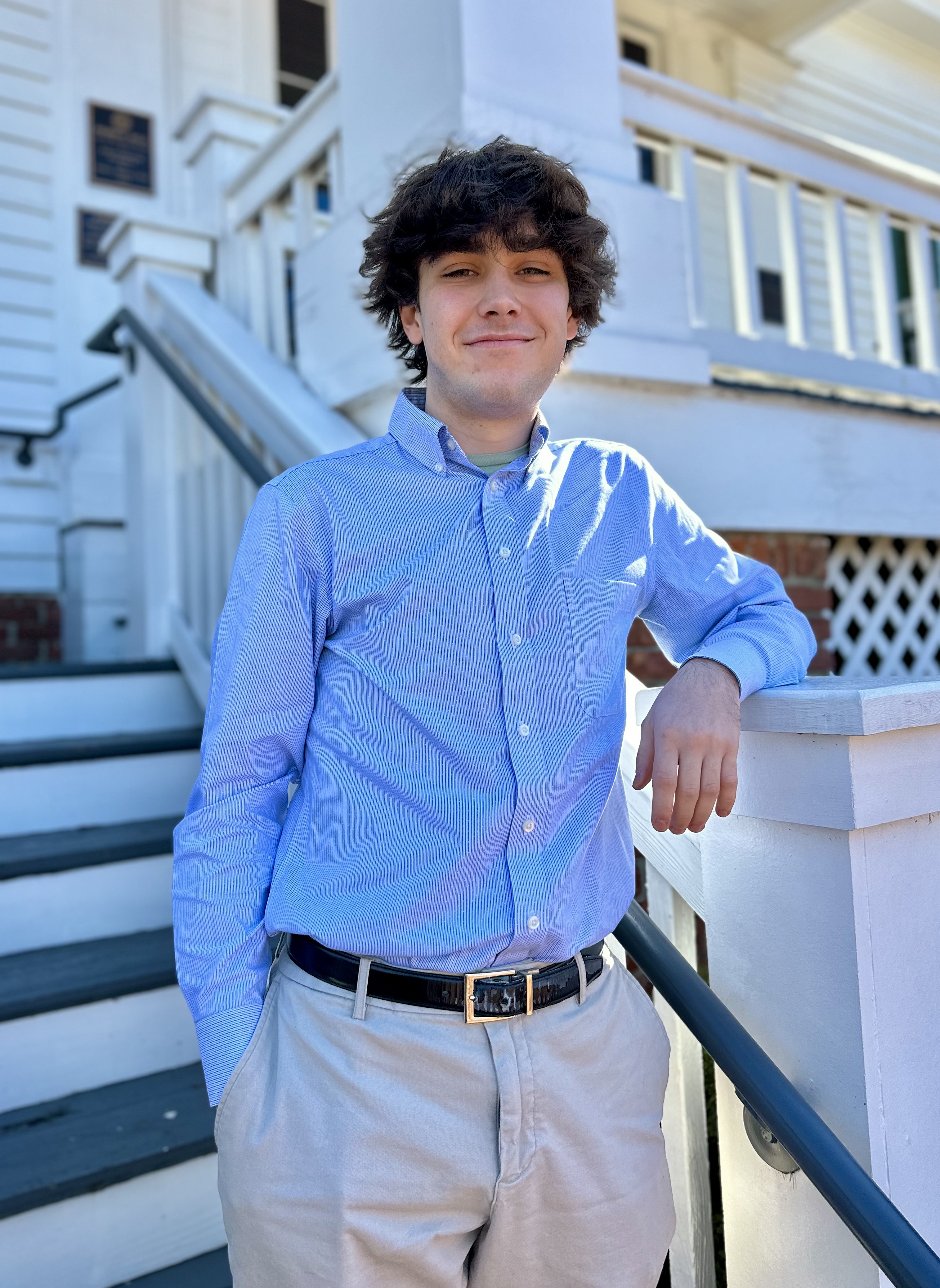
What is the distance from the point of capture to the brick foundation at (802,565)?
2857 mm

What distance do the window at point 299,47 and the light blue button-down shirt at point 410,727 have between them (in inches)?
222

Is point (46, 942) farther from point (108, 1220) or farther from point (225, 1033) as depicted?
point (225, 1033)

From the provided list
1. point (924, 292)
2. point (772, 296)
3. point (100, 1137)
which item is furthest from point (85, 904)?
point (772, 296)

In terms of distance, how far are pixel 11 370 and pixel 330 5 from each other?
3110 millimetres

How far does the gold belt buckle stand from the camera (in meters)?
1.07

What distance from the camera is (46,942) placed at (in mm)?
2264

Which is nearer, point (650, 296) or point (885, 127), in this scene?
point (650, 296)

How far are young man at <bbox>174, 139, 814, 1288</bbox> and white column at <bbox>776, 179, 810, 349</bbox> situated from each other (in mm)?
2161

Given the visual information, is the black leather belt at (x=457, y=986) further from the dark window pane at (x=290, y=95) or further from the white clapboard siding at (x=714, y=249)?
the white clapboard siding at (x=714, y=249)

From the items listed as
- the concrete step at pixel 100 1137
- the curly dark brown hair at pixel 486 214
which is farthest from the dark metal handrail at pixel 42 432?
the curly dark brown hair at pixel 486 214

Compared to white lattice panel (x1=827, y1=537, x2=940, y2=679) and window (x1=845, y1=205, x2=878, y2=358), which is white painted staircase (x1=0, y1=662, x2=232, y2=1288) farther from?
window (x1=845, y1=205, x2=878, y2=358)

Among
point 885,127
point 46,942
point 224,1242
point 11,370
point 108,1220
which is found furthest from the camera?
point 885,127

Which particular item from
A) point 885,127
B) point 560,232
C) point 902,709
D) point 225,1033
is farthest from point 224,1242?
point 885,127

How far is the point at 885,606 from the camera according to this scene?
3.45 meters
